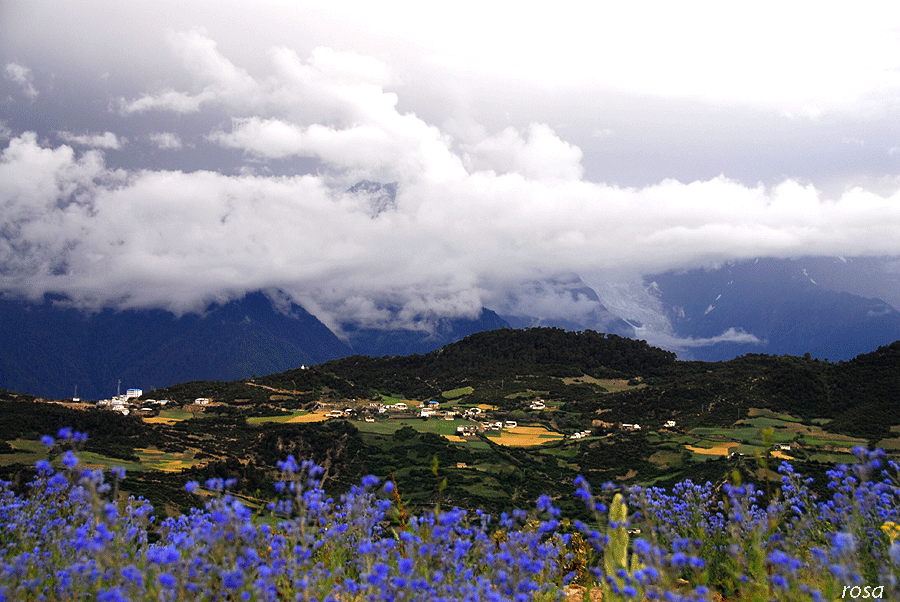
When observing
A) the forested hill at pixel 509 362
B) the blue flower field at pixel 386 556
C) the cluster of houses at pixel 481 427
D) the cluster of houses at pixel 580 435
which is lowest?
Result: the cluster of houses at pixel 580 435

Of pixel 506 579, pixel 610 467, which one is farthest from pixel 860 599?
pixel 610 467

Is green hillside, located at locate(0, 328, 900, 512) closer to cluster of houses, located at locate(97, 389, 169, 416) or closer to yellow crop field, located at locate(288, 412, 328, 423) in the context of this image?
yellow crop field, located at locate(288, 412, 328, 423)

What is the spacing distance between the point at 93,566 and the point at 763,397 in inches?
3523

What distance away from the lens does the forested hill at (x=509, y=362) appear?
125875mm

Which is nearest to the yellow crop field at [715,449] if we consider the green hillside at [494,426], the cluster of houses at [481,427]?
the green hillside at [494,426]

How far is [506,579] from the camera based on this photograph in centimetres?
459

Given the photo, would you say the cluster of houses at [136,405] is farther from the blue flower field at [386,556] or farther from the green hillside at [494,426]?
the blue flower field at [386,556]

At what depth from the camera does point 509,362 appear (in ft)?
443

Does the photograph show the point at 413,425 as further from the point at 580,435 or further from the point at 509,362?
the point at 509,362

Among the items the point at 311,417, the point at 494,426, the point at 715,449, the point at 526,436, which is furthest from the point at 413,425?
the point at 715,449

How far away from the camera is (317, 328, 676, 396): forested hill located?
12588 cm

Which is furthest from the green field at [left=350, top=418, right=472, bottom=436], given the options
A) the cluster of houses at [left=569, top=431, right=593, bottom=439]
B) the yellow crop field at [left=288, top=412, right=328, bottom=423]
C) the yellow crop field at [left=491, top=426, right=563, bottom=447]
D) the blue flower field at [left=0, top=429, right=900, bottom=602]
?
the blue flower field at [left=0, top=429, right=900, bottom=602]

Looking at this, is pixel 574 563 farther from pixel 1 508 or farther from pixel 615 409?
pixel 615 409

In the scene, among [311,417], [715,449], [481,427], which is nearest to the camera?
[715,449]
